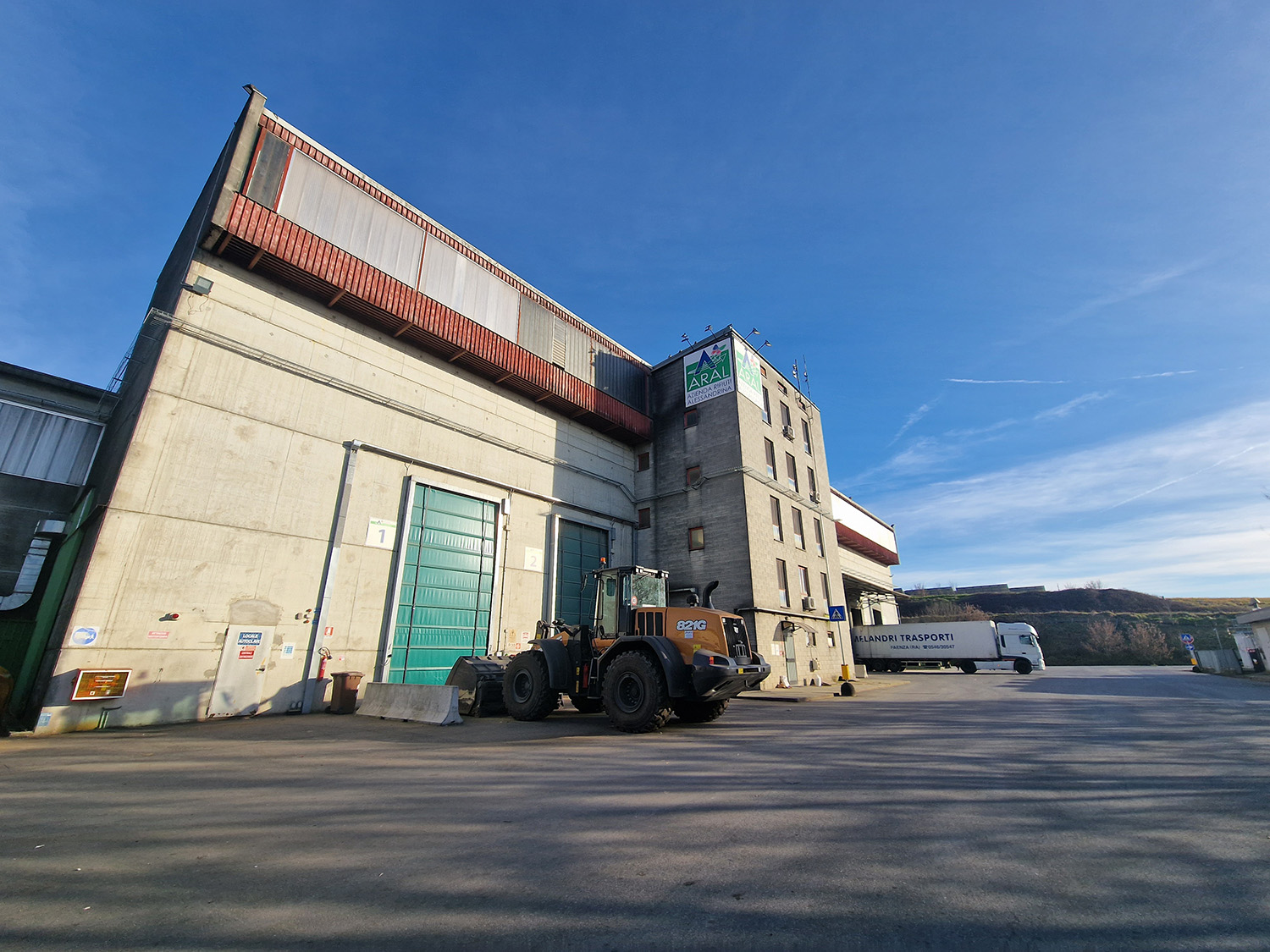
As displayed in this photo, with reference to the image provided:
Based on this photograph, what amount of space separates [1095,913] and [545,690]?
31.4ft

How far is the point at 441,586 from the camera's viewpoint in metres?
17.5

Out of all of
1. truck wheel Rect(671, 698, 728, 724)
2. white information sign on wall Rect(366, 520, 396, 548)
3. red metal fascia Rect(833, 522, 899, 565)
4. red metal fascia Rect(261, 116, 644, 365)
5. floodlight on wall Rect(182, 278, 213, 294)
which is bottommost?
truck wheel Rect(671, 698, 728, 724)

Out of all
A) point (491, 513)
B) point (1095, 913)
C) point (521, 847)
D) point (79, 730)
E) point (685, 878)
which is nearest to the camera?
point (1095, 913)

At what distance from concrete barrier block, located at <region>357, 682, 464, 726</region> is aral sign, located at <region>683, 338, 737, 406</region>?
1812 centimetres

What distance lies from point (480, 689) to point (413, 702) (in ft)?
4.86

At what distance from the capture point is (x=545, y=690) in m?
11.1

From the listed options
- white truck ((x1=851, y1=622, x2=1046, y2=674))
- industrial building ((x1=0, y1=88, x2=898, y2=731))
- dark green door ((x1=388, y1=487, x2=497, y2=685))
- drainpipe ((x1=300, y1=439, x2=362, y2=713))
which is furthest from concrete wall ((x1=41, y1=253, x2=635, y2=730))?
white truck ((x1=851, y1=622, x2=1046, y2=674))

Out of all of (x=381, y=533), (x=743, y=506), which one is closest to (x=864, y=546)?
(x=743, y=506)

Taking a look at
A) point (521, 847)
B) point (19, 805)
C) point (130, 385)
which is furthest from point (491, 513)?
point (521, 847)

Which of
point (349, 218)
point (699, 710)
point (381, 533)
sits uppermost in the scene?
point (349, 218)

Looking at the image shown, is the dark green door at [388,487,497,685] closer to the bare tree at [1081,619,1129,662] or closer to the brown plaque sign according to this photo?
the brown plaque sign

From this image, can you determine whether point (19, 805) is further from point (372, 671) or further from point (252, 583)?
point (372, 671)

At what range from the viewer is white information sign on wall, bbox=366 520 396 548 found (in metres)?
16.0

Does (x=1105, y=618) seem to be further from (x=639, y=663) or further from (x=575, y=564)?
(x=639, y=663)
